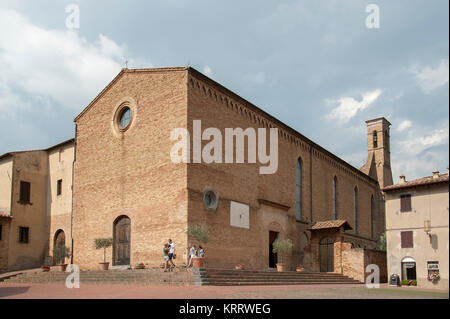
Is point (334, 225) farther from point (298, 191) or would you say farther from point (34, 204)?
point (34, 204)

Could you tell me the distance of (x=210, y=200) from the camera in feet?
75.9

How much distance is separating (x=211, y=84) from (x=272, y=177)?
731 centimetres

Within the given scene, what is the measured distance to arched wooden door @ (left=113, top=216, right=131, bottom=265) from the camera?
78.2ft

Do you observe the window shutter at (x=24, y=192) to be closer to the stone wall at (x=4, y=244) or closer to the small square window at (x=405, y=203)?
the stone wall at (x=4, y=244)

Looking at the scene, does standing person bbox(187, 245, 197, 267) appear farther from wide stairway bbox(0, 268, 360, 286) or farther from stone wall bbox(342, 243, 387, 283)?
stone wall bbox(342, 243, 387, 283)

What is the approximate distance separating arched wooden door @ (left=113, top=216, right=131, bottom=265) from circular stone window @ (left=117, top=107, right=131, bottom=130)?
510 centimetres

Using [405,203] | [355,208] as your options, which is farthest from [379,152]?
[405,203]

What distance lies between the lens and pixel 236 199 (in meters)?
24.7

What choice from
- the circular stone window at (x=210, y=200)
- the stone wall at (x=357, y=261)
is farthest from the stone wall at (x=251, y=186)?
the stone wall at (x=357, y=261)

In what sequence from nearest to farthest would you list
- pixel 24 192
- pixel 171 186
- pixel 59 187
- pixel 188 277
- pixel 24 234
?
pixel 188 277, pixel 171 186, pixel 24 234, pixel 24 192, pixel 59 187

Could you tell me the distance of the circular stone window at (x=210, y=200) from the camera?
2262 centimetres

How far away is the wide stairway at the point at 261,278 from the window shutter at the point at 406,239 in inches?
156

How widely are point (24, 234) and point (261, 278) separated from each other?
16.9 meters
